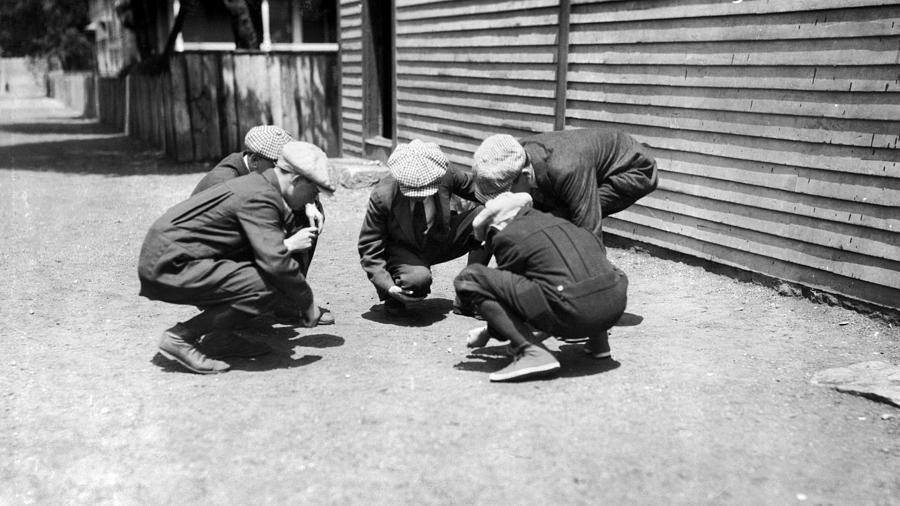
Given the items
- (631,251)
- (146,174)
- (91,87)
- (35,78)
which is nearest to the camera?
(631,251)

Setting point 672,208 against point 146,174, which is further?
point 146,174

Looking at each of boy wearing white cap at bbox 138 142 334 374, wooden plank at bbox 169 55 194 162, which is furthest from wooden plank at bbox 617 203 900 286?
wooden plank at bbox 169 55 194 162

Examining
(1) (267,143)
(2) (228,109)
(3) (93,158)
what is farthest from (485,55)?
(3) (93,158)

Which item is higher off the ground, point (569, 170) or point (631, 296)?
point (569, 170)

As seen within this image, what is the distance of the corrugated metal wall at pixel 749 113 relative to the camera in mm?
5043

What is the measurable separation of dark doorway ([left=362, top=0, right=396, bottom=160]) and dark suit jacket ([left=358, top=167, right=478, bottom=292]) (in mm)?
6643

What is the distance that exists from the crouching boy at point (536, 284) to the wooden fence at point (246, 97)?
980 cm

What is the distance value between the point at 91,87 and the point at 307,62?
19801mm

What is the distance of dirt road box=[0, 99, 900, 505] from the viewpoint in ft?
9.98

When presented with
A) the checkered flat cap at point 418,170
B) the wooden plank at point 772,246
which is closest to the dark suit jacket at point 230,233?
the checkered flat cap at point 418,170

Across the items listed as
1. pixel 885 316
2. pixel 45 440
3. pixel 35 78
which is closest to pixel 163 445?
pixel 45 440

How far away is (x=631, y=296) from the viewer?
590 cm

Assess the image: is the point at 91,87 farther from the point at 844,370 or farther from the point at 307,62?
the point at 844,370

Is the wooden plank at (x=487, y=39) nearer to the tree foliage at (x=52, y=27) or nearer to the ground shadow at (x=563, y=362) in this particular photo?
the ground shadow at (x=563, y=362)
